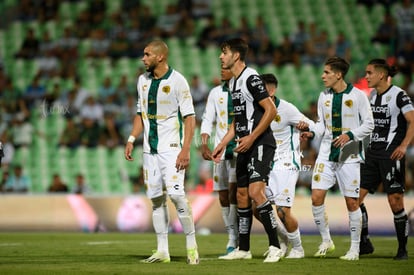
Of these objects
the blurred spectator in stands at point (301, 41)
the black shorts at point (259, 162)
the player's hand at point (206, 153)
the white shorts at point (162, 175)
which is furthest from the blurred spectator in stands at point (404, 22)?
the white shorts at point (162, 175)

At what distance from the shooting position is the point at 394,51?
967 inches

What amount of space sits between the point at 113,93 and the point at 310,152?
250 inches

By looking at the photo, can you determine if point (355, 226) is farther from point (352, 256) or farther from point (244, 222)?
point (244, 222)

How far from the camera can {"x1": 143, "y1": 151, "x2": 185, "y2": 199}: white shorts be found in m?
10.7

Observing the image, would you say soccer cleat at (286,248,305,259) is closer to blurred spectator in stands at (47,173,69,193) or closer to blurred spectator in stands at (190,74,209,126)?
blurred spectator in stands at (47,173,69,193)

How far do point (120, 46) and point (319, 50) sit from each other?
227 inches

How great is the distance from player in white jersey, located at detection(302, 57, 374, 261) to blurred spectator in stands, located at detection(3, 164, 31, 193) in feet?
34.4

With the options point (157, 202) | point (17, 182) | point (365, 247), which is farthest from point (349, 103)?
point (17, 182)

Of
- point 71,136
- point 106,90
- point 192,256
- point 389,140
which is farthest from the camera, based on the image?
point 106,90

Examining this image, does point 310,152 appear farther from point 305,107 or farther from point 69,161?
point 69,161

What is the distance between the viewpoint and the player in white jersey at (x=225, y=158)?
41.3 ft

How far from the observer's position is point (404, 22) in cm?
2522

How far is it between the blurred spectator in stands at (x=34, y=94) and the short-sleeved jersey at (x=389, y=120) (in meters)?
14.1

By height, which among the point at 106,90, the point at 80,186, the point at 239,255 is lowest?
the point at 239,255
